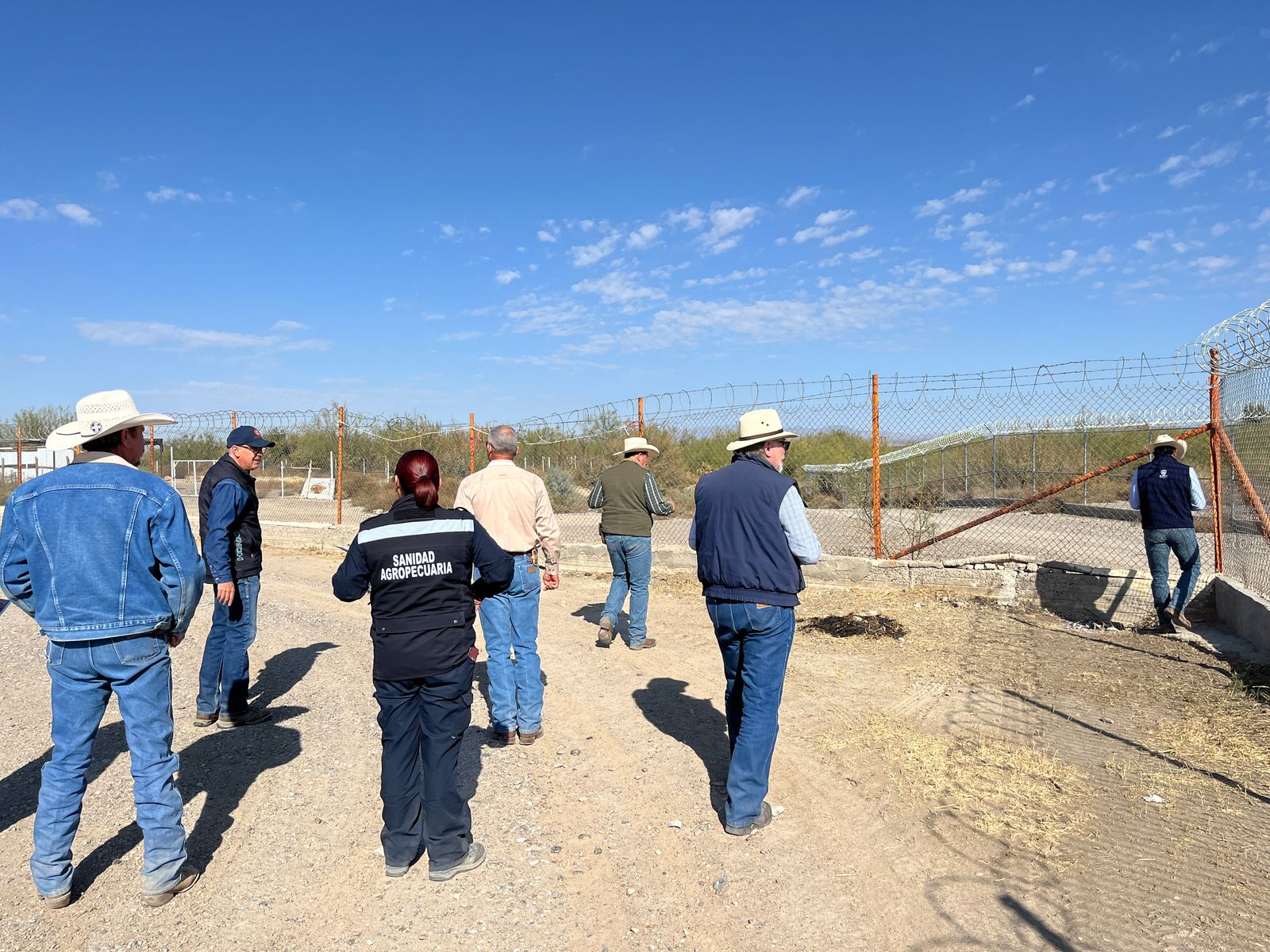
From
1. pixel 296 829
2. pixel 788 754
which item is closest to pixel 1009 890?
pixel 788 754

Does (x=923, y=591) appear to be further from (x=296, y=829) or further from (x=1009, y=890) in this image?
(x=296, y=829)

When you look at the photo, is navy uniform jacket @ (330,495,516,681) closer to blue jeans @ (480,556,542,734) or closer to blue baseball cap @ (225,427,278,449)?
blue jeans @ (480,556,542,734)

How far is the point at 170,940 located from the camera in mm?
2998

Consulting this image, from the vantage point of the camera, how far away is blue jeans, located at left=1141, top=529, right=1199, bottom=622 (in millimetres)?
7312

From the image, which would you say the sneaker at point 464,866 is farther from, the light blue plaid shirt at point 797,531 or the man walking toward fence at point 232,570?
the man walking toward fence at point 232,570

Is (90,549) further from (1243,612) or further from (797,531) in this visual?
(1243,612)

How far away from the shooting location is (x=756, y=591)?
148 inches

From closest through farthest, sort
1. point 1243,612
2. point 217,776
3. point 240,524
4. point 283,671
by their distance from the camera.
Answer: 1. point 217,776
2. point 240,524
3. point 283,671
4. point 1243,612

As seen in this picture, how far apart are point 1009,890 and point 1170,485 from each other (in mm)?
5526

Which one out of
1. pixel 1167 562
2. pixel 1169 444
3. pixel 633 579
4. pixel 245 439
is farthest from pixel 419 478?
pixel 1169 444

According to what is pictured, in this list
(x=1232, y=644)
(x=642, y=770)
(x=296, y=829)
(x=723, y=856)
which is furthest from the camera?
(x=1232, y=644)

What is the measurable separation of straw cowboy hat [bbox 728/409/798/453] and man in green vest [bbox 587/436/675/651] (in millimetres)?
3289

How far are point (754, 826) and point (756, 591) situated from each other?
3.76 feet

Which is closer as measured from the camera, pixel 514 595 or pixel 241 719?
pixel 514 595
